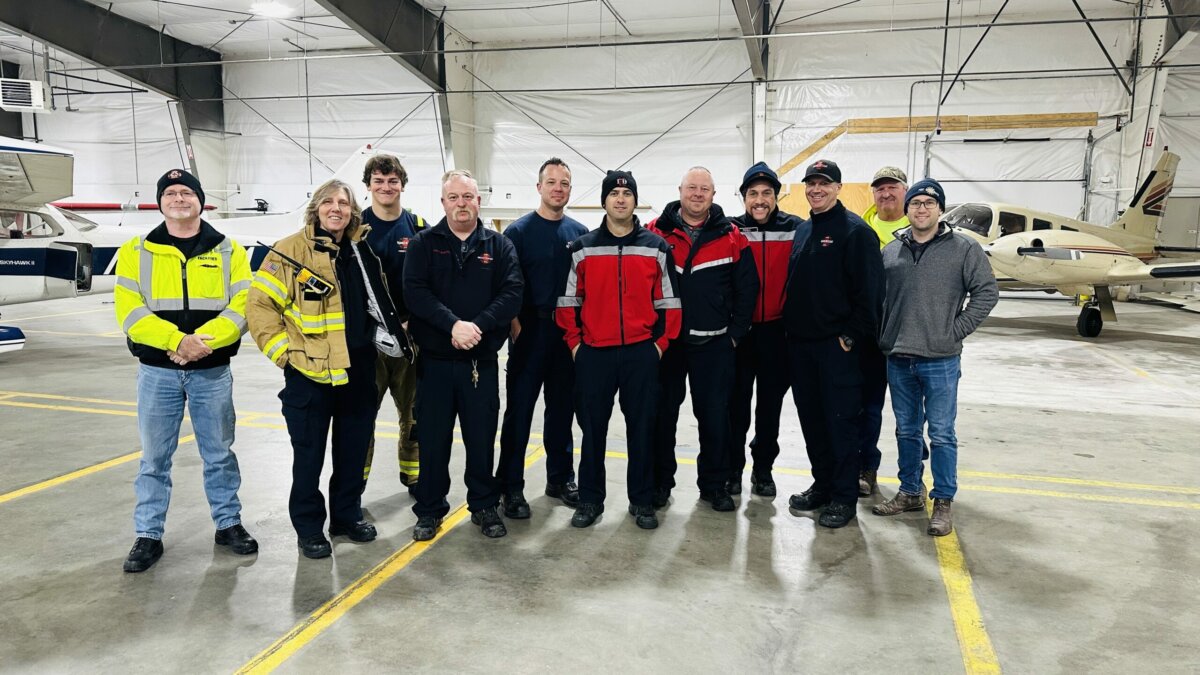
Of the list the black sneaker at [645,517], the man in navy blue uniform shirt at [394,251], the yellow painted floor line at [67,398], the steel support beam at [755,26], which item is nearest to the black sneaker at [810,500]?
the black sneaker at [645,517]

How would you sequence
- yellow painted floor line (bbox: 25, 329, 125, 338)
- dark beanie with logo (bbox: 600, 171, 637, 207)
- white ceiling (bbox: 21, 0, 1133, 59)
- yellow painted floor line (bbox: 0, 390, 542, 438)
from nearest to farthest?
dark beanie with logo (bbox: 600, 171, 637, 207), yellow painted floor line (bbox: 0, 390, 542, 438), yellow painted floor line (bbox: 25, 329, 125, 338), white ceiling (bbox: 21, 0, 1133, 59)

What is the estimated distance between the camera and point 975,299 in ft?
12.3

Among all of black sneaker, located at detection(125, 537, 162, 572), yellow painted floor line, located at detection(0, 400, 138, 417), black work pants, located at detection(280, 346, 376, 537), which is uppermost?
black work pants, located at detection(280, 346, 376, 537)

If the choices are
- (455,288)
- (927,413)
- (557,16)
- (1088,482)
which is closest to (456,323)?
(455,288)

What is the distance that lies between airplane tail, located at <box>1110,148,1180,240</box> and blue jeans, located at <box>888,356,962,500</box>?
1246cm

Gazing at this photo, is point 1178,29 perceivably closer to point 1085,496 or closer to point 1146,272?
point 1146,272

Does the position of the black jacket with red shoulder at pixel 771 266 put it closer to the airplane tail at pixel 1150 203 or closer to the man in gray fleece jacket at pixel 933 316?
the man in gray fleece jacket at pixel 933 316

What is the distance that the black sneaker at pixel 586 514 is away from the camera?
3.95m

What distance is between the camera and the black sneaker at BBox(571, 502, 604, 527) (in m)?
3.95

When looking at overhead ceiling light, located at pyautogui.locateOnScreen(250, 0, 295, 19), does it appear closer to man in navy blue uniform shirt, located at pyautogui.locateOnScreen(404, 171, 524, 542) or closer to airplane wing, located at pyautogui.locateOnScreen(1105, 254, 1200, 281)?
man in navy blue uniform shirt, located at pyautogui.locateOnScreen(404, 171, 524, 542)

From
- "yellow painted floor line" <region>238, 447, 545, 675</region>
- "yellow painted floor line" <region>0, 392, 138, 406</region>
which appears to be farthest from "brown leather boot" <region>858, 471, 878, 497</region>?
"yellow painted floor line" <region>0, 392, 138, 406</region>

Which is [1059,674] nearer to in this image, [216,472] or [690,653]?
[690,653]

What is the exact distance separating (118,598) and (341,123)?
20.5 meters

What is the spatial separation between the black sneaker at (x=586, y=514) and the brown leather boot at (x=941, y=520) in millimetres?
1797
